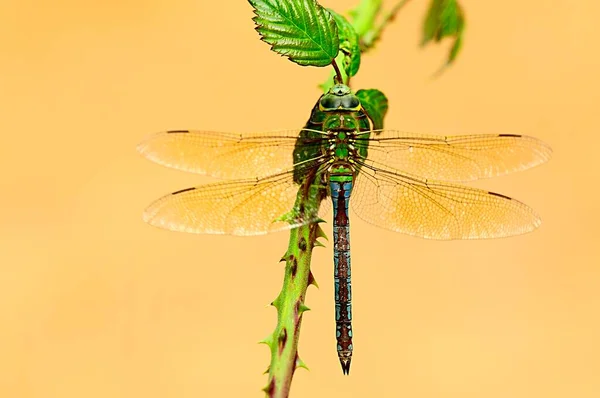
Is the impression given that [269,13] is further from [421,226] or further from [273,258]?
[273,258]

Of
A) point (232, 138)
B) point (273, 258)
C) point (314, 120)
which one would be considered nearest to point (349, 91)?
point (314, 120)

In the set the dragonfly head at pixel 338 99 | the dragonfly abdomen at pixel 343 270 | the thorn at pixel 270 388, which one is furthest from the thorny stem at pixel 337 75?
the thorn at pixel 270 388

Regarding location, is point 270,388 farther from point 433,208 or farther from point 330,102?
point 433,208

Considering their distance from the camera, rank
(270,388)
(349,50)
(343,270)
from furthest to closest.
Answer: (343,270) < (349,50) < (270,388)

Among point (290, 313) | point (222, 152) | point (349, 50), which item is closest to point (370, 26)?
point (349, 50)

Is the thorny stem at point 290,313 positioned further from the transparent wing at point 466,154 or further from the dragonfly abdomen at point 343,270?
the transparent wing at point 466,154

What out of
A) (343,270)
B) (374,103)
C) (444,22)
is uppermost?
(444,22)

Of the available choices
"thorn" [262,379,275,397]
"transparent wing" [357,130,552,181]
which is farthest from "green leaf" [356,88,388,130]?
"thorn" [262,379,275,397]

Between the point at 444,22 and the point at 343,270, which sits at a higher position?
the point at 444,22
